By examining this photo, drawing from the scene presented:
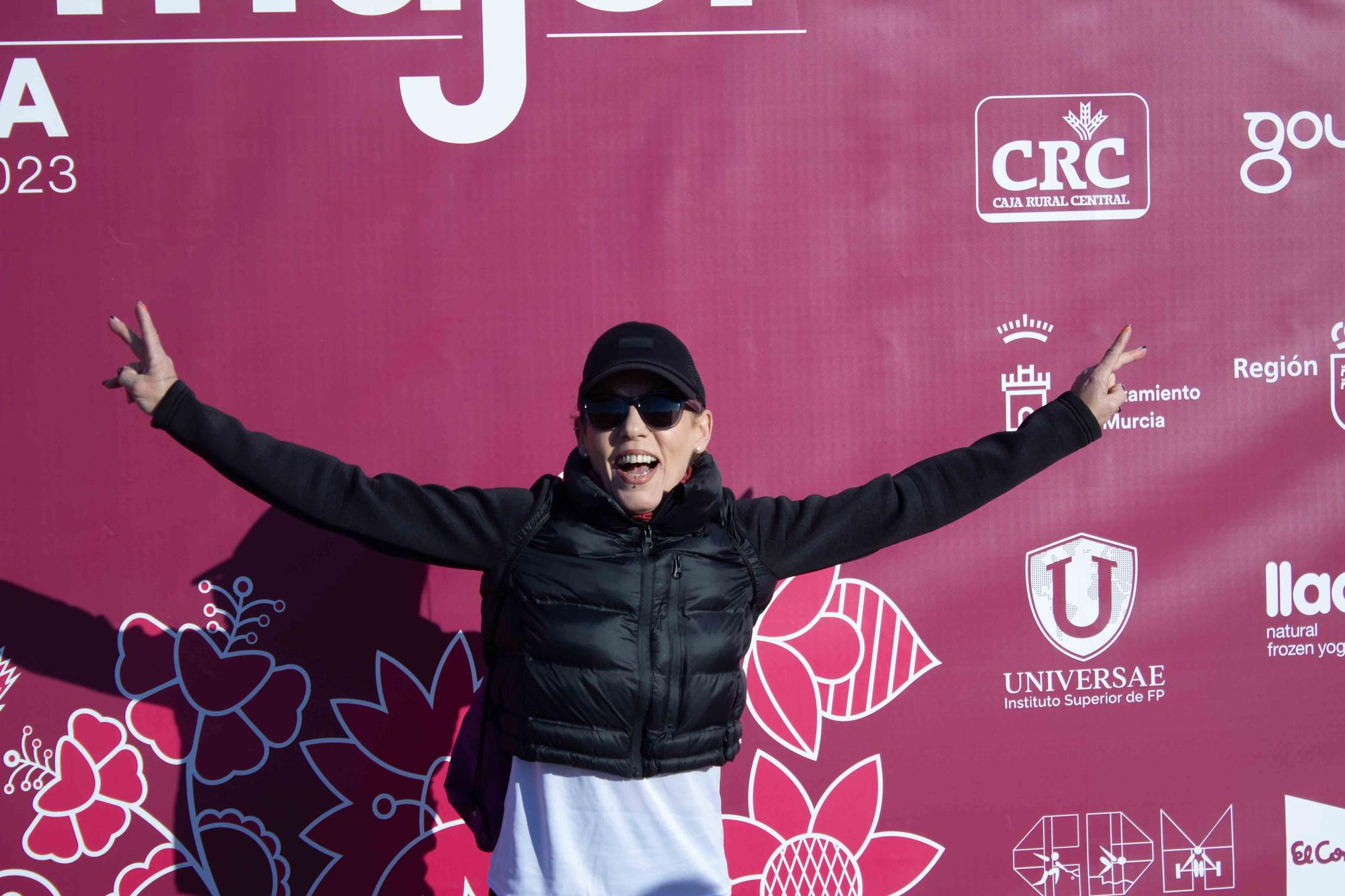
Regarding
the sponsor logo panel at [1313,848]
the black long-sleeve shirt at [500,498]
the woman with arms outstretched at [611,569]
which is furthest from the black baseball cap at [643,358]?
the sponsor logo panel at [1313,848]

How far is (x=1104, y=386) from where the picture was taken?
5.68ft

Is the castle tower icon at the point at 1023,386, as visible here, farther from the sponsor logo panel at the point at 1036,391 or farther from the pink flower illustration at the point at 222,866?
the pink flower illustration at the point at 222,866

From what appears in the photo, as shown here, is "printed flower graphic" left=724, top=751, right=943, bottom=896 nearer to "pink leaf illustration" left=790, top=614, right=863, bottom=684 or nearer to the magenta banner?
the magenta banner

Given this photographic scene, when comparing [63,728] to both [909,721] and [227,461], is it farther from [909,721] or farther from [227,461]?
[909,721]

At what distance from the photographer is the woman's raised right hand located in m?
1.49

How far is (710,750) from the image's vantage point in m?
1.62

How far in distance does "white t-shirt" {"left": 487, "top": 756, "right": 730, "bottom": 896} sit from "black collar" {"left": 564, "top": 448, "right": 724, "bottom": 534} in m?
0.38

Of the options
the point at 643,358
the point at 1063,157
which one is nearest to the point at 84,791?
the point at 643,358

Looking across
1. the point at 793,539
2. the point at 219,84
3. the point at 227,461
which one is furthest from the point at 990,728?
the point at 219,84

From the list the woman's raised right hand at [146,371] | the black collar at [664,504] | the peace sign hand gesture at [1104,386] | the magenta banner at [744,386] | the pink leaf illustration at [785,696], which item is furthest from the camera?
the pink leaf illustration at [785,696]

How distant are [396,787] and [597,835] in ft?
2.92

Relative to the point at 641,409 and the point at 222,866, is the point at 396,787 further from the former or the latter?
the point at 641,409

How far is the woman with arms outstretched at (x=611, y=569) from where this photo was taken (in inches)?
60.9

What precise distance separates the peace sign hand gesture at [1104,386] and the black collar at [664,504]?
0.64 metres
